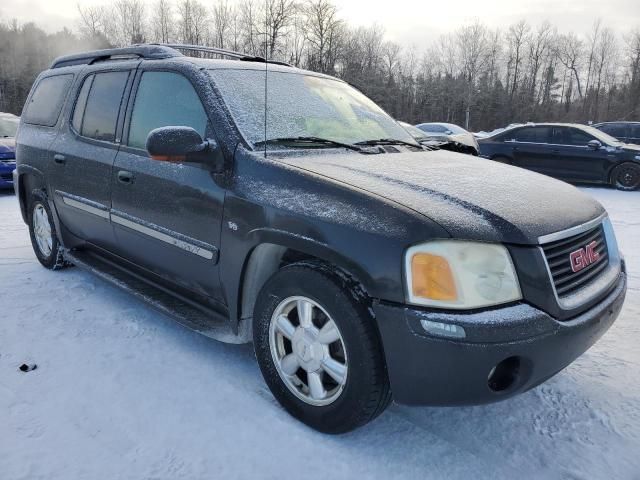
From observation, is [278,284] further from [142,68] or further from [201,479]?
[142,68]

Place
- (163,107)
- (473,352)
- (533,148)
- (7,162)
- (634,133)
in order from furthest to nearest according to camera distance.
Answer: (634,133) < (533,148) < (7,162) < (163,107) < (473,352)

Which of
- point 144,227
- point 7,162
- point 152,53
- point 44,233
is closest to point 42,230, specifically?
point 44,233

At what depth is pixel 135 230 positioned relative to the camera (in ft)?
10.6

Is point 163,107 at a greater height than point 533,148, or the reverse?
point 163,107

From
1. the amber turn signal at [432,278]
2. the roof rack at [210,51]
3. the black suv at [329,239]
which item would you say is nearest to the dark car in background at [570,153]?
the black suv at [329,239]

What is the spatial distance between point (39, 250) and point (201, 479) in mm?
3502

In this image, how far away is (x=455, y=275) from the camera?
1.93 meters

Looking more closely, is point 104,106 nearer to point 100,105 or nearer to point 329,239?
point 100,105

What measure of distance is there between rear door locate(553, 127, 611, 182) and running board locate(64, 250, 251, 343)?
10.2 m

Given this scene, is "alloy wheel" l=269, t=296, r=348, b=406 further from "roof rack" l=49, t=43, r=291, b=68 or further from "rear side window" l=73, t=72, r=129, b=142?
"rear side window" l=73, t=72, r=129, b=142

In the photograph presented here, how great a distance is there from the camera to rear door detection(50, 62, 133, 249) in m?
3.47

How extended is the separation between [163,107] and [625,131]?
15.2 metres

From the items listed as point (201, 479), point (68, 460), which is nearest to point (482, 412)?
point (201, 479)

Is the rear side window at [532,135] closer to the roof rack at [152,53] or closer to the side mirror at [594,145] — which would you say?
the side mirror at [594,145]
